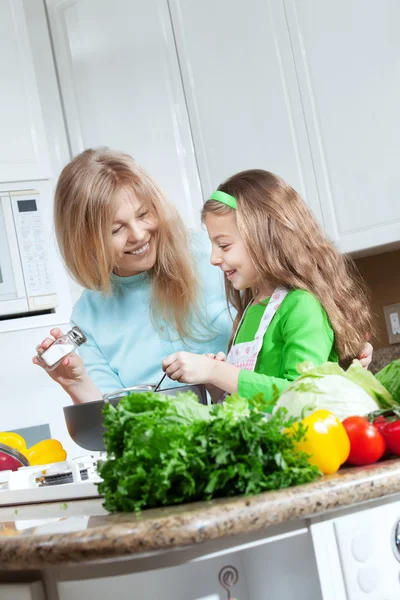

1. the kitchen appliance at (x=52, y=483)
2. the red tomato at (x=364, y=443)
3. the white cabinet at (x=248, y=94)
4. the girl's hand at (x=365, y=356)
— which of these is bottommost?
the kitchen appliance at (x=52, y=483)

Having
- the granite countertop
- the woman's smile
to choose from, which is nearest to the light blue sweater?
the woman's smile

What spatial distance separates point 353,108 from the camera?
2469mm

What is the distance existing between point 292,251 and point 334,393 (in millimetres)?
727

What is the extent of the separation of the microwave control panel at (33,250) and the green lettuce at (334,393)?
71.2 inches

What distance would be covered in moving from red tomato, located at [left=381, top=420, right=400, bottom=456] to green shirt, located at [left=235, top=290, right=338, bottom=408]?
1.76 ft

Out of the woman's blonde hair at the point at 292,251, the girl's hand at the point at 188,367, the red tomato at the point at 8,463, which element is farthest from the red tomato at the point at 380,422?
the red tomato at the point at 8,463

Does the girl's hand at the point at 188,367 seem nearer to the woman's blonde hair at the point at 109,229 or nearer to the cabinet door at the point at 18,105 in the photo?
the woman's blonde hair at the point at 109,229

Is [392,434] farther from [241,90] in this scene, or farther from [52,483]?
[241,90]

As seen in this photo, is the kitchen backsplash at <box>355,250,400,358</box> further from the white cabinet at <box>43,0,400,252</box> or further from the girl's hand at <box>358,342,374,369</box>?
the girl's hand at <box>358,342,374,369</box>

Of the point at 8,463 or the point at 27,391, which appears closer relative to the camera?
the point at 8,463

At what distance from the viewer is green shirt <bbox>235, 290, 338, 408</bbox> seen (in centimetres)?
158

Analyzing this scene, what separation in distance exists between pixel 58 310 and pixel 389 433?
77.8 inches

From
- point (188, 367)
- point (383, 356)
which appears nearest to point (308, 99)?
point (383, 356)

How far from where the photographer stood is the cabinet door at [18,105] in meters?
2.87
